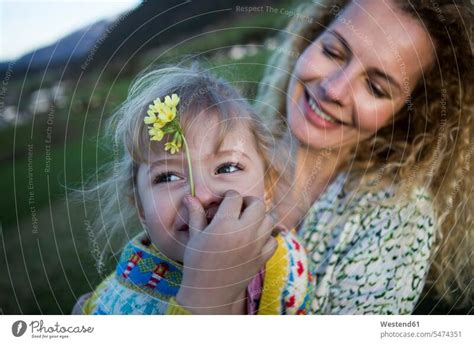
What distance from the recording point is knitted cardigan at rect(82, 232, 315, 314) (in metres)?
1.14

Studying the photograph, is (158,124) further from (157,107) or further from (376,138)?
(376,138)

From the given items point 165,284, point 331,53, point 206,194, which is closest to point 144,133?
point 206,194

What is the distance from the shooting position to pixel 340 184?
1290 millimetres

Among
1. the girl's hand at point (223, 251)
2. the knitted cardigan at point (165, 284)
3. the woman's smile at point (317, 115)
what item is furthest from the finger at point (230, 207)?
the woman's smile at point (317, 115)

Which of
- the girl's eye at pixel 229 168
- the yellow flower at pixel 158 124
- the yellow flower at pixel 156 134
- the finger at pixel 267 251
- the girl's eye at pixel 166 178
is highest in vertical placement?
the yellow flower at pixel 158 124

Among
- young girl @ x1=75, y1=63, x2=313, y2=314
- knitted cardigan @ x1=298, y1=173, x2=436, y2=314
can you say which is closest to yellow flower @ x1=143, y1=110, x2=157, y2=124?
young girl @ x1=75, y1=63, x2=313, y2=314

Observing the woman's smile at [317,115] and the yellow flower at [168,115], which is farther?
the woman's smile at [317,115]

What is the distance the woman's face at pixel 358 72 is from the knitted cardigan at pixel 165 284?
0.21 meters

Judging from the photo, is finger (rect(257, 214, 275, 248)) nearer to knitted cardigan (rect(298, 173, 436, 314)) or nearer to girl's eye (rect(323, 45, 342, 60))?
knitted cardigan (rect(298, 173, 436, 314))

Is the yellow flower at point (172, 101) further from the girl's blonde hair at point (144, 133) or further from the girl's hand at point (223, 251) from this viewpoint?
the girl's hand at point (223, 251)

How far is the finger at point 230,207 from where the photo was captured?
1101 millimetres

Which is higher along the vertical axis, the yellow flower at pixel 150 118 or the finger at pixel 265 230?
the yellow flower at pixel 150 118

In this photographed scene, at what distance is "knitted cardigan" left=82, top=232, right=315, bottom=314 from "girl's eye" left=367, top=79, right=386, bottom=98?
0.27 metres

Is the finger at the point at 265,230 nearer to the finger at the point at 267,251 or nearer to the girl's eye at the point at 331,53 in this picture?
the finger at the point at 267,251
